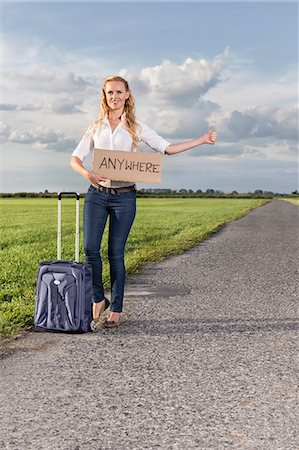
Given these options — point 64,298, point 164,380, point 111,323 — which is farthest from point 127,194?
point 164,380

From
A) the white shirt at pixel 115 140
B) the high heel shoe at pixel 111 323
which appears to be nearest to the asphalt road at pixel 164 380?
the high heel shoe at pixel 111 323

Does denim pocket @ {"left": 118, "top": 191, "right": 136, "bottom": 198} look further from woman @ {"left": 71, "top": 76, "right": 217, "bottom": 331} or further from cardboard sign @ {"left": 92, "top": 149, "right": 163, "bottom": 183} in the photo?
cardboard sign @ {"left": 92, "top": 149, "right": 163, "bottom": 183}

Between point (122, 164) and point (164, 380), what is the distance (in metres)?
2.01

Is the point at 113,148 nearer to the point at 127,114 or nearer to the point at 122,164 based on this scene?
the point at 122,164

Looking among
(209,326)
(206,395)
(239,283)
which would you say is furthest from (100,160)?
(239,283)

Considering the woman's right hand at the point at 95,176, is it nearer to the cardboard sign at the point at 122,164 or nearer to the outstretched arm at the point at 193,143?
the cardboard sign at the point at 122,164

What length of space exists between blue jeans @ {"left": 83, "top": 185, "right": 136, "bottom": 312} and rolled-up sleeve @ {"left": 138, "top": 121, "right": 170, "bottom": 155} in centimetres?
45

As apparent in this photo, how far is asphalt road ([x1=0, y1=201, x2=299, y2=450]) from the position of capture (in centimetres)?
366

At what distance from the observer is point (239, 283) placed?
30.2 feet

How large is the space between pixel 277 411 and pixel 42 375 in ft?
5.29

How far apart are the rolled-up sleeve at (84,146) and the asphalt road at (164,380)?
1.55m

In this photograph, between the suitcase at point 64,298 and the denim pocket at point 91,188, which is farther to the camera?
the denim pocket at point 91,188

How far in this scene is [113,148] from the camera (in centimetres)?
601

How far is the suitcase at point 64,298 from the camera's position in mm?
5828
